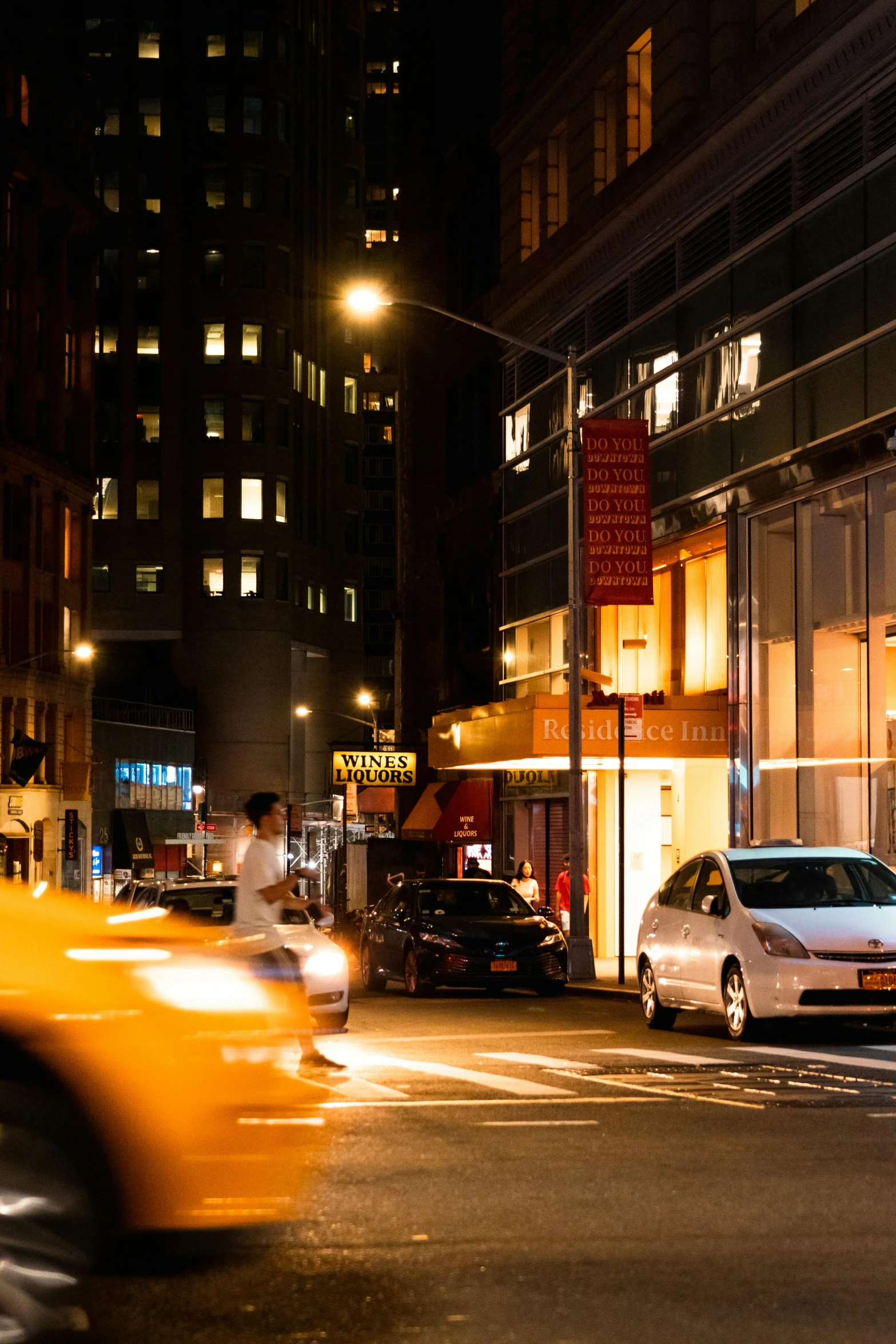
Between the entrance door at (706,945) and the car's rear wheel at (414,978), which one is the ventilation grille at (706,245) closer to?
the car's rear wheel at (414,978)

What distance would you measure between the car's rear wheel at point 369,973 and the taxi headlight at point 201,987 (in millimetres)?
18710

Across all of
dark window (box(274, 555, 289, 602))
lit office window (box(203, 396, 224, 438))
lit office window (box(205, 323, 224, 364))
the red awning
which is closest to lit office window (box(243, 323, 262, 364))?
lit office window (box(205, 323, 224, 364))

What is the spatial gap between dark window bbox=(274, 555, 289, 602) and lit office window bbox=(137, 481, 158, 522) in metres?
6.50

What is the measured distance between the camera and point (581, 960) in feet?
88.1

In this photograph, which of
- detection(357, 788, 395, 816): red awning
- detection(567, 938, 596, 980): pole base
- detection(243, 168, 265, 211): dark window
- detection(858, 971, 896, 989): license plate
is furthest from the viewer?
detection(243, 168, 265, 211): dark window

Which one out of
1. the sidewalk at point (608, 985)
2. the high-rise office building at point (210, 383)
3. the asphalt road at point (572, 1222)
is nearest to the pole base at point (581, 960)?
the sidewalk at point (608, 985)

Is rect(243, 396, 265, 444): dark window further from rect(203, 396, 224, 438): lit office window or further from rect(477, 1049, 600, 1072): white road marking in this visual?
rect(477, 1049, 600, 1072): white road marking

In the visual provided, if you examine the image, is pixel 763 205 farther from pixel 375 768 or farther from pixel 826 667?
pixel 375 768

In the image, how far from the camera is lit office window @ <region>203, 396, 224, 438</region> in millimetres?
95500

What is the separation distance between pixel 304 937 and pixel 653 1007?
3936mm

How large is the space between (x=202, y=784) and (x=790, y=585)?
6927 centimetres

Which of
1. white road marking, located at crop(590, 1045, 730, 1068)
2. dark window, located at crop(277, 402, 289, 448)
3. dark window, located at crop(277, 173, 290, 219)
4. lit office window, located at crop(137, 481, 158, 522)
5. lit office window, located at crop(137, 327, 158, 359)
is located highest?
dark window, located at crop(277, 173, 290, 219)

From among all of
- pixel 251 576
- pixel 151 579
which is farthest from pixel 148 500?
pixel 251 576

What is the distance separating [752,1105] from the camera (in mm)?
11523
